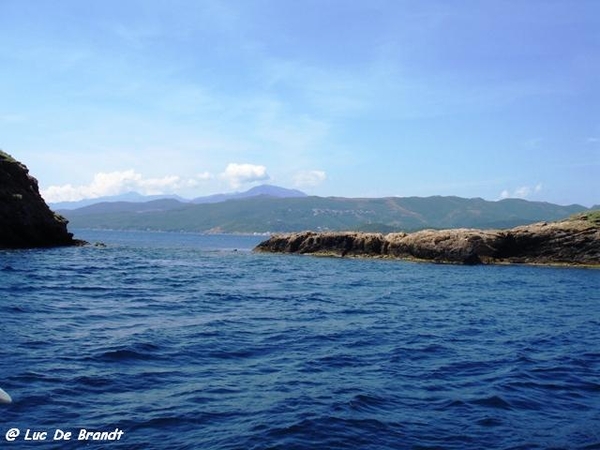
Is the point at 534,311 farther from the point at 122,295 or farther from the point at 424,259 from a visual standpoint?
the point at 424,259

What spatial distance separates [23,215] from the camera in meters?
74.5

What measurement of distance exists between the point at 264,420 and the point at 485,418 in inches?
233

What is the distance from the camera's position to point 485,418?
12852 mm

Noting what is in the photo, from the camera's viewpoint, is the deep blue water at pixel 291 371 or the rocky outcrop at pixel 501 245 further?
the rocky outcrop at pixel 501 245

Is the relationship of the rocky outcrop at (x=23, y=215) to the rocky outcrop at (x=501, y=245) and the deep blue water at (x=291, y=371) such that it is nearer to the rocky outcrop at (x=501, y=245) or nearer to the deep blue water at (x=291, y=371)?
the deep blue water at (x=291, y=371)

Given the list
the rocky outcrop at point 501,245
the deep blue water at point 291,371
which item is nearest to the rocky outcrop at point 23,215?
the deep blue water at point 291,371

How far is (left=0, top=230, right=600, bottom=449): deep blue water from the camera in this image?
11.5 metres

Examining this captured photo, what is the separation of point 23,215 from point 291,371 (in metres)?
72.3

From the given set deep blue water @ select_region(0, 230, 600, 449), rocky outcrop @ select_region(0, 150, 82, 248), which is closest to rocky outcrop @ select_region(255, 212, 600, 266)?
deep blue water @ select_region(0, 230, 600, 449)

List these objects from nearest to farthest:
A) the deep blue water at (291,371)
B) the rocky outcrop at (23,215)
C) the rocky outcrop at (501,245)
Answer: the deep blue water at (291,371) < the rocky outcrop at (23,215) < the rocky outcrop at (501,245)

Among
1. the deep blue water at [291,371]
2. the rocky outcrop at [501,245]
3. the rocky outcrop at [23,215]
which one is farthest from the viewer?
the rocky outcrop at [501,245]

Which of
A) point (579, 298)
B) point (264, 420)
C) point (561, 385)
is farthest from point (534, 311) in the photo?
point (264, 420)

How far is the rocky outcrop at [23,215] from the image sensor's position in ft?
237

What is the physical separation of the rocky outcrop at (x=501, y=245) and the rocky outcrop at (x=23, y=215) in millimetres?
50951
